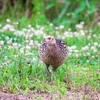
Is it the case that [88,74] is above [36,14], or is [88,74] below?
below

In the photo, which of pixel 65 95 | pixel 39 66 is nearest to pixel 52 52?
pixel 39 66

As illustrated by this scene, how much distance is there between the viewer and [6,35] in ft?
27.0


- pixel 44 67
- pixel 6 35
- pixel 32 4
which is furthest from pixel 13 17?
pixel 44 67

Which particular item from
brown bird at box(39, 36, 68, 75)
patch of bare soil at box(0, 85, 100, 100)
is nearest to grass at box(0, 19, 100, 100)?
patch of bare soil at box(0, 85, 100, 100)

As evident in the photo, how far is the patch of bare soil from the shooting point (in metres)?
5.17

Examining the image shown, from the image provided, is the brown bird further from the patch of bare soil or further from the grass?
the patch of bare soil

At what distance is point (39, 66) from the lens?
639 centimetres

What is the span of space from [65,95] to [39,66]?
114 centimetres

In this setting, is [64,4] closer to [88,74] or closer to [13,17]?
[13,17]

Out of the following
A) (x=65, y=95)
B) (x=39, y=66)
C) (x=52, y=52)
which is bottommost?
(x=65, y=95)

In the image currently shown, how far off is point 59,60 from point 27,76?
0.49 m

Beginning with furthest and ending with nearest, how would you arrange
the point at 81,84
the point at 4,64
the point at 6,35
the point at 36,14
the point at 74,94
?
the point at 36,14, the point at 6,35, the point at 4,64, the point at 81,84, the point at 74,94

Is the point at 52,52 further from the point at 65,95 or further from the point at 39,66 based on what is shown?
the point at 65,95

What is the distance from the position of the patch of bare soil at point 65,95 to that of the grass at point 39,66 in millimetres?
59
